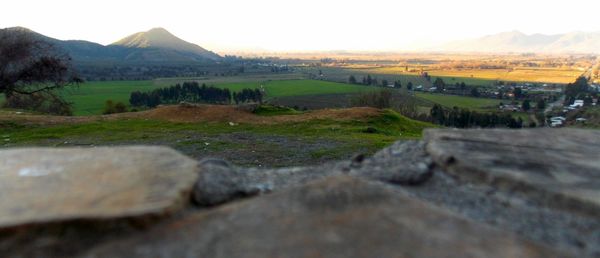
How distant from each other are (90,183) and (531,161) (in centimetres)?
463

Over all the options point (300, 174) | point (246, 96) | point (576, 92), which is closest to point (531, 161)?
point (300, 174)

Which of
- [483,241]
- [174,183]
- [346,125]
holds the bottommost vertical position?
[346,125]

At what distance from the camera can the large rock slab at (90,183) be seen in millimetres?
3531

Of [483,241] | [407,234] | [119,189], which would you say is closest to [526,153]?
[483,241]

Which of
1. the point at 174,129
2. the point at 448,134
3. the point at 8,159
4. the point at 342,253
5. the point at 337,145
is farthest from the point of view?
the point at 174,129

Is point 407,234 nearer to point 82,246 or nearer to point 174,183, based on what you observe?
point 174,183

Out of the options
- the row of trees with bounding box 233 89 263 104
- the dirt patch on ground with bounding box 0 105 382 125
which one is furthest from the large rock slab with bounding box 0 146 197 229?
the row of trees with bounding box 233 89 263 104

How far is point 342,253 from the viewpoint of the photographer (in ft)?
10.1

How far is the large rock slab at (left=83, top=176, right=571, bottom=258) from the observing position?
3.15 metres

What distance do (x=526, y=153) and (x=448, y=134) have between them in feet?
3.41

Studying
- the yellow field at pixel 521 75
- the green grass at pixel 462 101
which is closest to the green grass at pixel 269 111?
the green grass at pixel 462 101

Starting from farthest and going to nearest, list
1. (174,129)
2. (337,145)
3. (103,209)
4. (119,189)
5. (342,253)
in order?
(174,129)
(337,145)
(119,189)
(103,209)
(342,253)

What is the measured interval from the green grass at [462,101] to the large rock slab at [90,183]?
61618mm

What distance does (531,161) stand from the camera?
505 cm
